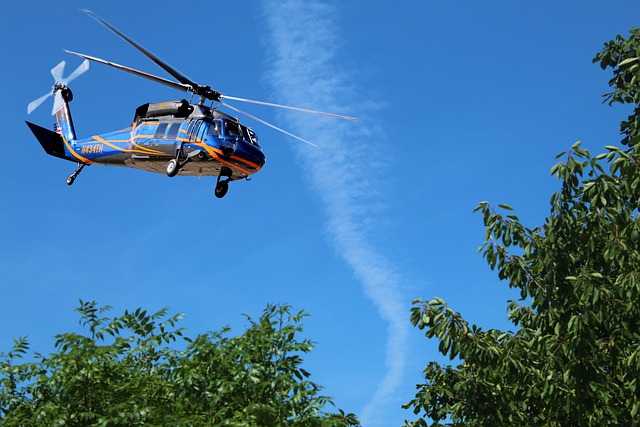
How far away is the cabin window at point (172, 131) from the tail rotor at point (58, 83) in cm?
1337

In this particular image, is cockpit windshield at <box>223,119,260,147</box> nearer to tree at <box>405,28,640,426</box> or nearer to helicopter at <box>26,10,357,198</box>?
helicopter at <box>26,10,357,198</box>

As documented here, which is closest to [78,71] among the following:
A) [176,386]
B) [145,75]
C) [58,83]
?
[58,83]

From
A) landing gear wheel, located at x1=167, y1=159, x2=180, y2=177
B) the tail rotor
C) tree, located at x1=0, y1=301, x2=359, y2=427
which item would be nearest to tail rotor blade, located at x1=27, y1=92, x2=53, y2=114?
the tail rotor

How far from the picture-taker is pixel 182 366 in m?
19.2

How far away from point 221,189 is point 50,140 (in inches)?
475

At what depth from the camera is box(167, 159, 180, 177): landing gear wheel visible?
106ft

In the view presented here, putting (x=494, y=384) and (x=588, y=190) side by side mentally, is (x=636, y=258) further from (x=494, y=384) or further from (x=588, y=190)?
(x=494, y=384)

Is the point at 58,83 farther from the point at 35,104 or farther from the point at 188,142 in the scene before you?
the point at 188,142

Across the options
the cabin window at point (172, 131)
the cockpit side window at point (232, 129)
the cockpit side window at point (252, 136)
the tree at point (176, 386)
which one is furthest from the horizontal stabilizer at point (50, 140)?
the tree at point (176, 386)

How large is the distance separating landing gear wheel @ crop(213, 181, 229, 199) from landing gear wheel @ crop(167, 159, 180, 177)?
1811 millimetres

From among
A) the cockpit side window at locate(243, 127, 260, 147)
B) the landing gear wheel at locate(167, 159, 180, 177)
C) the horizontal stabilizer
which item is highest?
the horizontal stabilizer

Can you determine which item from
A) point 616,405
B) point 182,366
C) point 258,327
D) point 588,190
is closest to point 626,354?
point 616,405

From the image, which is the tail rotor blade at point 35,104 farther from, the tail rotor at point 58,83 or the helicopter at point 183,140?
the helicopter at point 183,140

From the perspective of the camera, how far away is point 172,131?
32781 mm
